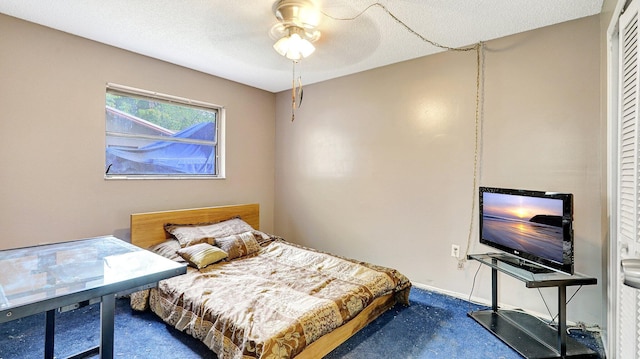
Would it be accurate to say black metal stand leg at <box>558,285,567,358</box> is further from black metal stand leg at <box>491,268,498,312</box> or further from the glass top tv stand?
A: black metal stand leg at <box>491,268,498,312</box>

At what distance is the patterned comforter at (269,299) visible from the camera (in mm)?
1635

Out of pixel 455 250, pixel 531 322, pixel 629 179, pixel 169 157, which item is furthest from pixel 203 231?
pixel 629 179

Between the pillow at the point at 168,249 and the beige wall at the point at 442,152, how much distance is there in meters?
1.61

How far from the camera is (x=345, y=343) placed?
6.64ft

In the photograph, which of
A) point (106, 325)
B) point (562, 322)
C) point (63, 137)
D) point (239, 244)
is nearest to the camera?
point (106, 325)

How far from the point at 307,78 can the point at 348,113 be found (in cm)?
66

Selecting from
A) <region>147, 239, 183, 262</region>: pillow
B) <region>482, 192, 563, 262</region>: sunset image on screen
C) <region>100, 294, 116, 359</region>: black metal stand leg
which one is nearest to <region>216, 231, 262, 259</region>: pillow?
<region>147, 239, 183, 262</region>: pillow

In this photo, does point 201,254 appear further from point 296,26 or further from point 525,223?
point 525,223

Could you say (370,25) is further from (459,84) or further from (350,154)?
(350,154)

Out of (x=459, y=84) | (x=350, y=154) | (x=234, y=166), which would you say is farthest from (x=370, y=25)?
(x=234, y=166)

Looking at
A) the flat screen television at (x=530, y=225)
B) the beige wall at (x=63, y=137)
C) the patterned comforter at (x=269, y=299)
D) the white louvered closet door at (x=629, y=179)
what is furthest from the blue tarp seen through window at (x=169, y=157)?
the white louvered closet door at (x=629, y=179)

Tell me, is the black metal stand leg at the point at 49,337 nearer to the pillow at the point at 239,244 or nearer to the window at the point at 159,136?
the pillow at the point at 239,244

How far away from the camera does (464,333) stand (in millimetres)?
2150

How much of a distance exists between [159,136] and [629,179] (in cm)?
364
